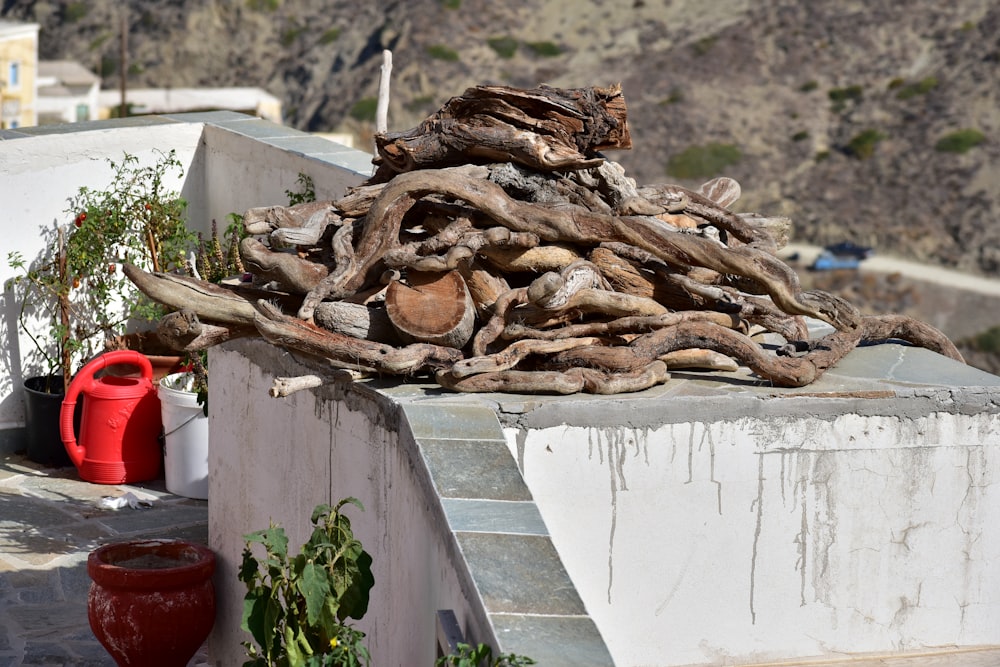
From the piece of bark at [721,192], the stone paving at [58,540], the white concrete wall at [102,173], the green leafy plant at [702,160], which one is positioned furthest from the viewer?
the green leafy plant at [702,160]

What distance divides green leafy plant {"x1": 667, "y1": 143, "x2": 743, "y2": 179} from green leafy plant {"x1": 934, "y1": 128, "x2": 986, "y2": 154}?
586 cm

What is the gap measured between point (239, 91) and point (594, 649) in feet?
144

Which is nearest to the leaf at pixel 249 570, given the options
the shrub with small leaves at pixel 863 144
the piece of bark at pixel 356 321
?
the piece of bark at pixel 356 321

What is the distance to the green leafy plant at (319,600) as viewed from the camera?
11.0ft

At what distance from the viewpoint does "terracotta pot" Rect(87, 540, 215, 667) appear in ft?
16.6

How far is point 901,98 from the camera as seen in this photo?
4256cm

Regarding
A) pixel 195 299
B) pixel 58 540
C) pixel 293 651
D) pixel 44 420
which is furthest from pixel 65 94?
pixel 293 651

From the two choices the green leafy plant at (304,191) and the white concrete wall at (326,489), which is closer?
the white concrete wall at (326,489)

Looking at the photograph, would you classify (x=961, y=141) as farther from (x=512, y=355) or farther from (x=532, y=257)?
(x=512, y=355)

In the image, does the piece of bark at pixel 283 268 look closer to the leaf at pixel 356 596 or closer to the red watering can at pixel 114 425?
the leaf at pixel 356 596

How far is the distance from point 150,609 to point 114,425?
2534 mm

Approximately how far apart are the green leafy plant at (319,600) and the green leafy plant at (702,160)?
37649mm

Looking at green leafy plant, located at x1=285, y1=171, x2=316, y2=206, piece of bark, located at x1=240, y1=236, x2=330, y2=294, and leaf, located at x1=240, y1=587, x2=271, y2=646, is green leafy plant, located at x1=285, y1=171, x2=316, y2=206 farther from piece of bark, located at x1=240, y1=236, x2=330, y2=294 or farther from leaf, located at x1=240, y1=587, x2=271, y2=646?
leaf, located at x1=240, y1=587, x2=271, y2=646

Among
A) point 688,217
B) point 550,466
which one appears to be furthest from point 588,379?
point 688,217
